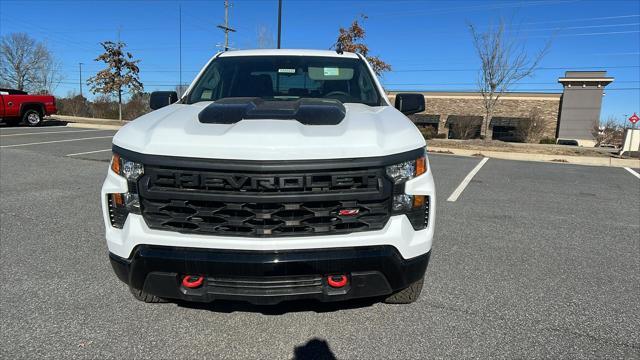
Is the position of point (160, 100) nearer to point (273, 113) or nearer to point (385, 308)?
point (273, 113)

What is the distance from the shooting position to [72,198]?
21.3ft

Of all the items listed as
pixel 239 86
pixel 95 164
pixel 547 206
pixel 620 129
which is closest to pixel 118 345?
pixel 239 86

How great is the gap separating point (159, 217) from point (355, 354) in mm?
1385

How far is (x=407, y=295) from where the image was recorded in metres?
3.00

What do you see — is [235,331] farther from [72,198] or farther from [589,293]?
[72,198]

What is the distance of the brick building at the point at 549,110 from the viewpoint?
3775 cm

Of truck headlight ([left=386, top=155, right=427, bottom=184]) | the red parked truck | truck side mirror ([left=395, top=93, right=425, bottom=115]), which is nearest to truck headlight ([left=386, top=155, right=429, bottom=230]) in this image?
truck headlight ([left=386, top=155, right=427, bottom=184])

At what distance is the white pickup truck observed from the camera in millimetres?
2340

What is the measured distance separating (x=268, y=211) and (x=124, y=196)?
2.83ft

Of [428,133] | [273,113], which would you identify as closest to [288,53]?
[273,113]

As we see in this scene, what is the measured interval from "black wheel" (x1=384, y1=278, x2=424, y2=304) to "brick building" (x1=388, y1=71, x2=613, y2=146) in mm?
35702

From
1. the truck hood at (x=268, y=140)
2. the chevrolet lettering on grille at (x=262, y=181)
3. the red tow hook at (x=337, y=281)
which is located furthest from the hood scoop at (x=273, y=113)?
the red tow hook at (x=337, y=281)

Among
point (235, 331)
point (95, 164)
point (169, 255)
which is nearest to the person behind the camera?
point (169, 255)

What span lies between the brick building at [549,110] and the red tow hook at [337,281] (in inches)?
1429
